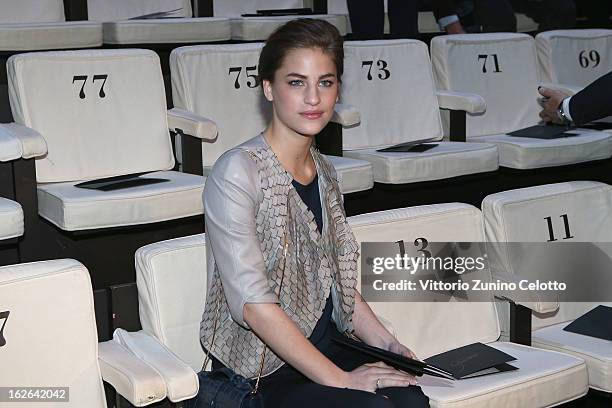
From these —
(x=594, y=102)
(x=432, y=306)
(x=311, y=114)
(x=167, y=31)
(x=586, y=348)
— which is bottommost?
(x=586, y=348)

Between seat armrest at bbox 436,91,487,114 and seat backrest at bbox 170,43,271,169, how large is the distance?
2.78 feet

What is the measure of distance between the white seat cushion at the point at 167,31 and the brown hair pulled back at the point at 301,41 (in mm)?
2200

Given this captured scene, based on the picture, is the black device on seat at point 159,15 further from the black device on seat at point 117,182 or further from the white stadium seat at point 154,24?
the black device on seat at point 117,182

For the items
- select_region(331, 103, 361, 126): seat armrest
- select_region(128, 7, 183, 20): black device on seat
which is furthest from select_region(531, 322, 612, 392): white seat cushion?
select_region(128, 7, 183, 20): black device on seat

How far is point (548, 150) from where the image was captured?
4387mm

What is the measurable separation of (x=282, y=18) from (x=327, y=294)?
267 cm

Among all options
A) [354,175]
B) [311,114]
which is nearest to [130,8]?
[354,175]

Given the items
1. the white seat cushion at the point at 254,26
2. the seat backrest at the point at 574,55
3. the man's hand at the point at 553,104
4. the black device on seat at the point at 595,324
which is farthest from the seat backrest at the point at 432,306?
the seat backrest at the point at 574,55

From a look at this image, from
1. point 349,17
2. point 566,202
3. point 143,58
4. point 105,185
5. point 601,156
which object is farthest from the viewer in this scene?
point 349,17

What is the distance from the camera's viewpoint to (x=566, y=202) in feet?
10.6

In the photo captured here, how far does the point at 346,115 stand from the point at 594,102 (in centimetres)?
98

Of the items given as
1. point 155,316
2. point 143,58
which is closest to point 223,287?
point 155,316

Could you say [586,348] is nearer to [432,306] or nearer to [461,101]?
[432,306]

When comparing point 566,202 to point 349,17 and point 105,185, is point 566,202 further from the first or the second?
point 349,17
